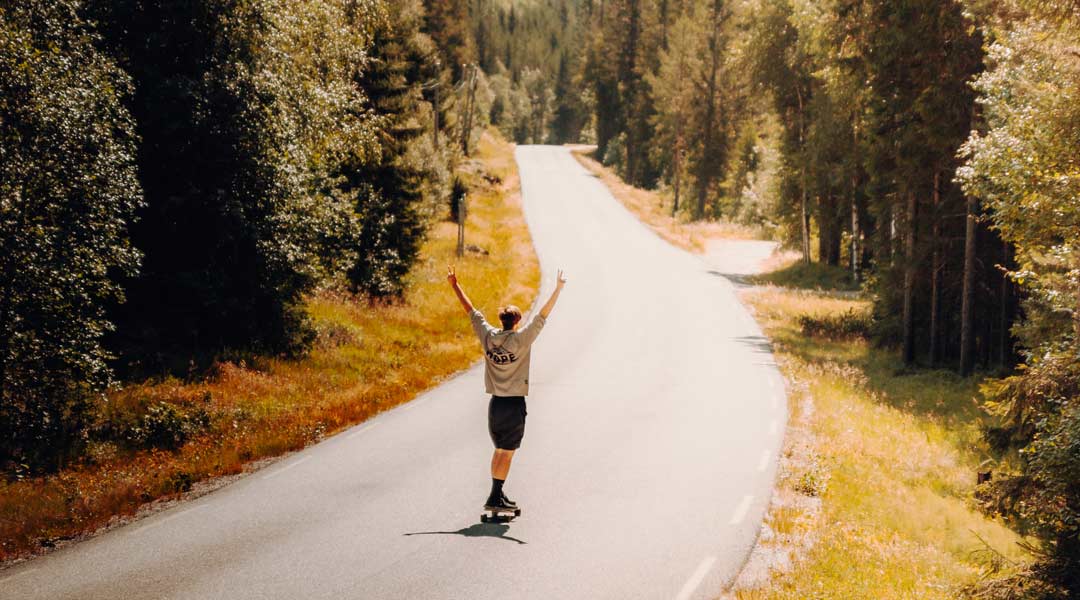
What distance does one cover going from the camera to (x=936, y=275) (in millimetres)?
22547

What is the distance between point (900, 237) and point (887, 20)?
6.10 meters

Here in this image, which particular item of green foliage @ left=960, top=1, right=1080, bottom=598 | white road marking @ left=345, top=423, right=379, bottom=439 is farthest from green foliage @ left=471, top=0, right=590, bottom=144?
white road marking @ left=345, top=423, right=379, bottom=439

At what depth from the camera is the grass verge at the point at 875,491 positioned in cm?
873

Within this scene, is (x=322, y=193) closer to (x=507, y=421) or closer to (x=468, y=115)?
(x=507, y=421)

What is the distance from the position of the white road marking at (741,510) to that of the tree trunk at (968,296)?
12807 mm

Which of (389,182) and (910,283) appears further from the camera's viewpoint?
(389,182)

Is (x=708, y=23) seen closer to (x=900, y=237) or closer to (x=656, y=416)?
(x=900, y=237)

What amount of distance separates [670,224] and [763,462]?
150ft

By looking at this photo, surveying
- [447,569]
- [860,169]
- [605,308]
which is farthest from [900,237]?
[447,569]

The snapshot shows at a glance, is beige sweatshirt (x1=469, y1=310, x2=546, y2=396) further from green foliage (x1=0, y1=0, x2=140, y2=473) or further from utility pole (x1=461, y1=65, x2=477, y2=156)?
utility pole (x1=461, y1=65, x2=477, y2=156)

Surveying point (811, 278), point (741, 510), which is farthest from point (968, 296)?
point (811, 278)

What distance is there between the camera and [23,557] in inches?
334

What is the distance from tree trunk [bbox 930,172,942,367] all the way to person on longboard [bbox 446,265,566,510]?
55.6 ft

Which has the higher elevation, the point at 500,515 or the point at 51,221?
the point at 51,221
